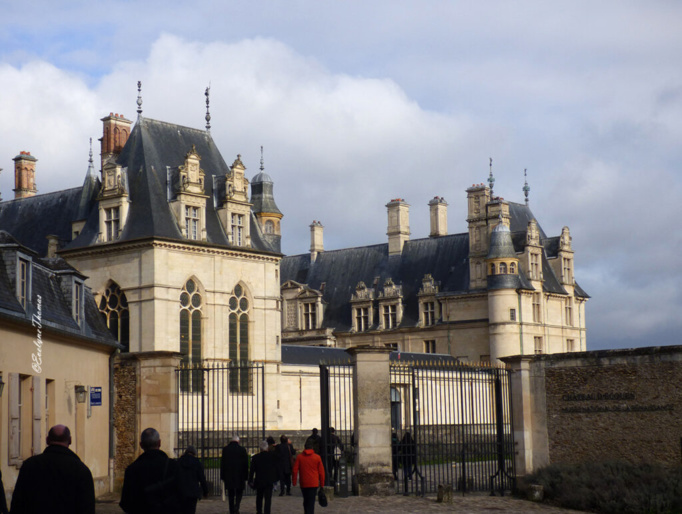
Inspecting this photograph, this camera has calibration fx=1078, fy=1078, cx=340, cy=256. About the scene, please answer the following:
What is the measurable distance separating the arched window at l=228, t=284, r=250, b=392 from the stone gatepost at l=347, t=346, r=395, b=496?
21.0 meters

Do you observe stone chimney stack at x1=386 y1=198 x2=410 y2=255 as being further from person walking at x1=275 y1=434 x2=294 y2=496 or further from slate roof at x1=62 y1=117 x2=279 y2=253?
person walking at x1=275 y1=434 x2=294 y2=496

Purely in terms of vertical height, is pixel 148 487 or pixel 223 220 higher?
pixel 223 220

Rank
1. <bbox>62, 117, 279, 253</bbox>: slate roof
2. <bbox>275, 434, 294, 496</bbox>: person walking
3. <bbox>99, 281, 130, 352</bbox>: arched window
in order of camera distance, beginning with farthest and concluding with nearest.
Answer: <bbox>62, 117, 279, 253</bbox>: slate roof, <bbox>99, 281, 130, 352</bbox>: arched window, <bbox>275, 434, 294, 496</bbox>: person walking

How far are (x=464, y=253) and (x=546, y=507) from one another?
41.3m

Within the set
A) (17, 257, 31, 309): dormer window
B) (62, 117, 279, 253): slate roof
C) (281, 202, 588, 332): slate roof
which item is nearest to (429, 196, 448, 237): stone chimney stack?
(281, 202, 588, 332): slate roof

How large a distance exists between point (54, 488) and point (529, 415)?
1540 centimetres

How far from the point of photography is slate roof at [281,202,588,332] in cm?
6034

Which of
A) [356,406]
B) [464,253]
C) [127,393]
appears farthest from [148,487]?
[464,253]

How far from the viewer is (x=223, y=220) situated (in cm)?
4284

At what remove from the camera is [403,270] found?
6406 cm

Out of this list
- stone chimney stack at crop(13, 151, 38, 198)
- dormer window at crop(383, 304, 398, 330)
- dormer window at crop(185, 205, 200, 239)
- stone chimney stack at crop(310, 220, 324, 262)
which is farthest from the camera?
stone chimney stack at crop(310, 220, 324, 262)

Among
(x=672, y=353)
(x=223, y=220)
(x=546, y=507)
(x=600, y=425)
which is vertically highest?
(x=223, y=220)

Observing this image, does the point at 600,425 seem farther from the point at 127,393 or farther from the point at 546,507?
the point at 127,393

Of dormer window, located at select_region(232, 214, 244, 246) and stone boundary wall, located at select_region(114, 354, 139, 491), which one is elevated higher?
dormer window, located at select_region(232, 214, 244, 246)
